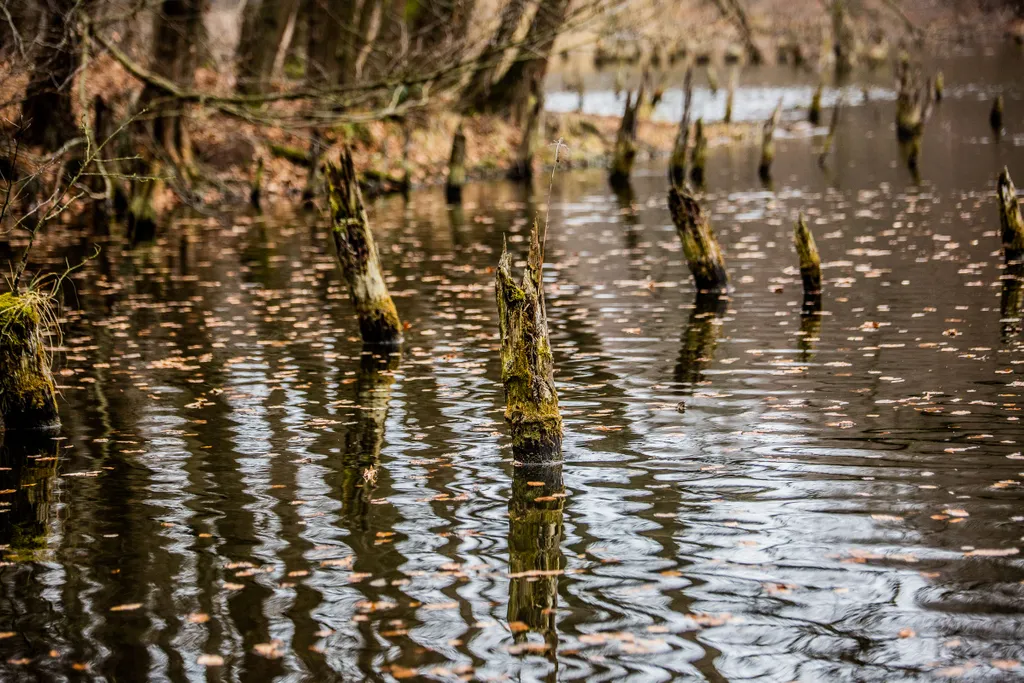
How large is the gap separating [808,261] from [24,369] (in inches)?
392

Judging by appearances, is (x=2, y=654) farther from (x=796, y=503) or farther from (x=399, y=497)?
(x=796, y=503)

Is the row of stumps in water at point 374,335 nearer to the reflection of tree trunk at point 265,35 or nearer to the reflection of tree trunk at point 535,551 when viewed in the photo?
the reflection of tree trunk at point 535,551

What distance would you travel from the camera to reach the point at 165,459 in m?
10.0

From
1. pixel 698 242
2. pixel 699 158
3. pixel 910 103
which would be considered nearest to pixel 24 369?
pixel 698 242

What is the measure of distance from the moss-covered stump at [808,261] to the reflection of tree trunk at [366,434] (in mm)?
5666

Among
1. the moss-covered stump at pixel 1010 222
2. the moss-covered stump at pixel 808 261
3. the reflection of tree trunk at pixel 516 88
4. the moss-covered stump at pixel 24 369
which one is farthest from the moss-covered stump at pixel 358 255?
the reflection of tree trunk at pixel 516 88

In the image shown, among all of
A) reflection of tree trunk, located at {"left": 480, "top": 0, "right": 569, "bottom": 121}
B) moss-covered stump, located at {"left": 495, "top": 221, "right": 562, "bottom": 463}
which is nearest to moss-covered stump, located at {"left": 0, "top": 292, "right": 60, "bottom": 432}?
moss-covered stump, located at {"left": 495, "top": 221, "right": 562, "bottom": 463}

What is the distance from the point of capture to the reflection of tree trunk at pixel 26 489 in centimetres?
822

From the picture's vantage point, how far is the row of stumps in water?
9086 millimetres

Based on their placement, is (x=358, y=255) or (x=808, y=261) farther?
(x=808, y=261)

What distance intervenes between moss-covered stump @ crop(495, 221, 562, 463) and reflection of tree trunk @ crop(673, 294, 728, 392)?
280 centimetres

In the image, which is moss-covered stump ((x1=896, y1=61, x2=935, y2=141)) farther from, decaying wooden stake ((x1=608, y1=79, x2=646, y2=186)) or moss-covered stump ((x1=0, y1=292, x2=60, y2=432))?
moss-covered stump ((x1=0, y1=292, x2=60, y2=432))

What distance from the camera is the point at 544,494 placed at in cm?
875

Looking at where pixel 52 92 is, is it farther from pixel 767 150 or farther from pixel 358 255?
pixel 767 150
